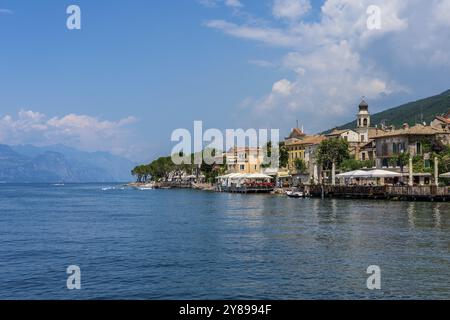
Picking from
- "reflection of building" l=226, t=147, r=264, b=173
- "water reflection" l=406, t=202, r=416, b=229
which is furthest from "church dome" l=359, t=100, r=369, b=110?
"water reflection" l=406, t=202, r=416, b=229

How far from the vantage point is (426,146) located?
89938 millimetres

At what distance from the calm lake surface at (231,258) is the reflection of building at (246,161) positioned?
360 feet

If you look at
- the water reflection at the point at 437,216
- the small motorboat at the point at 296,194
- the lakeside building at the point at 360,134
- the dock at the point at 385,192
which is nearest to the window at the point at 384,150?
the dock at the point at 385,192

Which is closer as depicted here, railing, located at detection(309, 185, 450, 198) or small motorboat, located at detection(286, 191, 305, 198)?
railing, located at detection(309, 185, 450, 198)

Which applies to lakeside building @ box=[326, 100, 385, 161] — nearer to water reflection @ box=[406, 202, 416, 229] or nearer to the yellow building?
the yellow building

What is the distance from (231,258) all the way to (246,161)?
13285cm

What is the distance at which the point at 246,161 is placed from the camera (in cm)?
16350

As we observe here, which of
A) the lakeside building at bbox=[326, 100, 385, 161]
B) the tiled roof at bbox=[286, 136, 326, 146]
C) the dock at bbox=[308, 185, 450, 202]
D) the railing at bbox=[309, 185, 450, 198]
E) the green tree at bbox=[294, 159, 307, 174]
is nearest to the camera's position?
the dock at bbox=[308, 185, 450, 202]

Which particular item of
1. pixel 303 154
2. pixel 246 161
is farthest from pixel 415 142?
pixel 246 161

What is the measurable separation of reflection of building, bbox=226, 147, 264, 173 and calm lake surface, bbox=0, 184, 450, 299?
10966 centimetres

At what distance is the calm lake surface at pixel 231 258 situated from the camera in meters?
23.3

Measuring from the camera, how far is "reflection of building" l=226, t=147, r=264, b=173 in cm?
16225

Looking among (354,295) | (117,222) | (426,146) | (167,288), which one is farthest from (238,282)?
(426,146)
